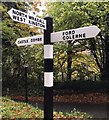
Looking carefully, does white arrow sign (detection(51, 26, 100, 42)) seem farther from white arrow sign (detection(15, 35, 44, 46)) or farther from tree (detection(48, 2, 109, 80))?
tree (detection(48, 2, 109, 80))

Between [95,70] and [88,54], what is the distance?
10.5 ft

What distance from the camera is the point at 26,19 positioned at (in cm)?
477

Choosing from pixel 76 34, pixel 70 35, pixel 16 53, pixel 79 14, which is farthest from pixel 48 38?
pixel 16 53

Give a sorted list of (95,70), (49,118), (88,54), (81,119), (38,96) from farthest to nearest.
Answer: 1. (95,70)
2. (88,54)
3. (38,96)
4. (81,119)
5. (49,118)

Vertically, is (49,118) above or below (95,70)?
below

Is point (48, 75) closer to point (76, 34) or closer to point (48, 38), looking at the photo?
point (48, 38)

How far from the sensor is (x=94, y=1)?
1491cm

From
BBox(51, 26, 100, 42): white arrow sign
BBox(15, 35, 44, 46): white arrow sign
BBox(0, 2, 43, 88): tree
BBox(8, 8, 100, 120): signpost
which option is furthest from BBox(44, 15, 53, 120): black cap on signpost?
BBox(0, 2, 43, 88): tree

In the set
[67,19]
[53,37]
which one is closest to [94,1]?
[67,19]

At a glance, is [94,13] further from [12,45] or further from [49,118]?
[49,118]

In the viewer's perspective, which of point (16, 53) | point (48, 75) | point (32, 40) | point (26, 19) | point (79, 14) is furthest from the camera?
point (16, 53)

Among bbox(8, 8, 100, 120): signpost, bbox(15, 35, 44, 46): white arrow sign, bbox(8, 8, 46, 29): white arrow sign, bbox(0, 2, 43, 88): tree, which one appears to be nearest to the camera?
bbox(8, 8, 46, 29): white arrow sign

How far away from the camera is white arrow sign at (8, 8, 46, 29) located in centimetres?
463

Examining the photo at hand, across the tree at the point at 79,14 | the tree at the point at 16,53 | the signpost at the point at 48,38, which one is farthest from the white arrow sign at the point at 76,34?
the tree at the point at 16,53
